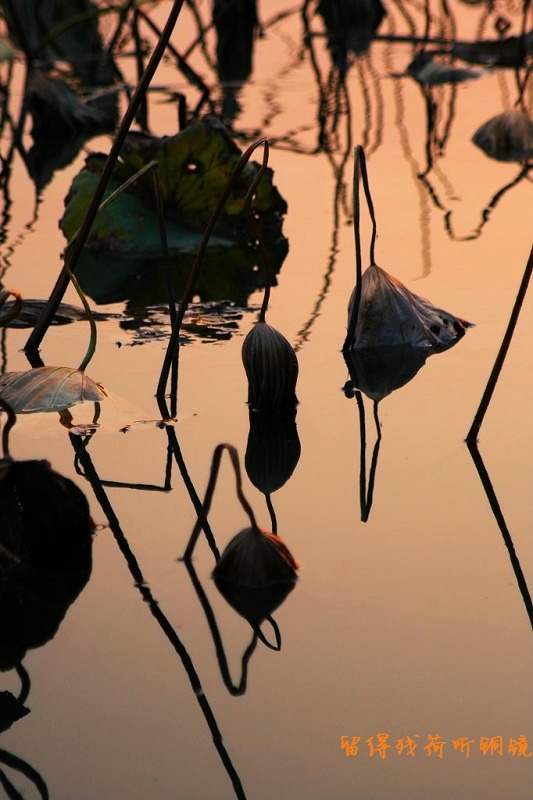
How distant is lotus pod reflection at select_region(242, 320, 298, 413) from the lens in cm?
199

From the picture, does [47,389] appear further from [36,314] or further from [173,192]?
[173,192]

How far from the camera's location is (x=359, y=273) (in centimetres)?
219

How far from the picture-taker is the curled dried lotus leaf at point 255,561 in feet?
4.90

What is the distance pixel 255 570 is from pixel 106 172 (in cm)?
74

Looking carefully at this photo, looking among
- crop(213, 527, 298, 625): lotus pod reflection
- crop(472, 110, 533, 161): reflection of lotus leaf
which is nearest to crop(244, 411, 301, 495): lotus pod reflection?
crop(213, 527, 298, 625): lotus pod reflection

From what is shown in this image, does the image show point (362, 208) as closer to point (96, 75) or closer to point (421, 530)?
point (421, 530)

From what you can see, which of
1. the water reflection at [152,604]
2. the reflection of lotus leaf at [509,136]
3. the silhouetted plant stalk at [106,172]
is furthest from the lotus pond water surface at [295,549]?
the reflection of lotus leaf at [509,136]

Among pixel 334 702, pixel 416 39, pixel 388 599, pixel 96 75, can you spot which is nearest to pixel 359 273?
pixel 388 599

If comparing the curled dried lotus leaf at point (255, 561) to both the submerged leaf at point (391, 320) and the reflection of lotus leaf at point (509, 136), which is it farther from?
the reflection of lotus leaf at point (509, 136)

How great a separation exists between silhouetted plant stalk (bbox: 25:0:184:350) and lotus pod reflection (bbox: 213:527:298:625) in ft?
2.19

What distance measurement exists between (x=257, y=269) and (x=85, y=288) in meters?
0.38

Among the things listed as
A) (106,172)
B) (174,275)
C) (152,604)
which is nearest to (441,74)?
(174,275)

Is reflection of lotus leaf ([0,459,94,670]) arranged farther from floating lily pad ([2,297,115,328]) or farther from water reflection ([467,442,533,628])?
floating lily pad ([2,297,115,328])

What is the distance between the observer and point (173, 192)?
3041 millimetres
